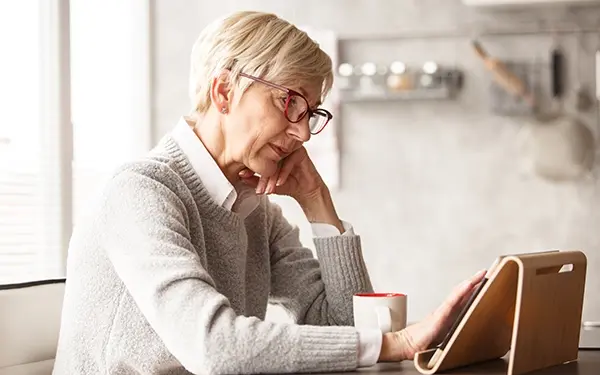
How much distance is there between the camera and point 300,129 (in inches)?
66.8

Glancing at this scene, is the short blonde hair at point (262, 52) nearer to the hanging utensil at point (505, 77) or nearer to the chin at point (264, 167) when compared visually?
the chin at point (264, 167)

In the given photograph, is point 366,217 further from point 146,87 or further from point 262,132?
point 262,132

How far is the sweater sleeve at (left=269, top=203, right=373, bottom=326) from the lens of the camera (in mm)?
1896

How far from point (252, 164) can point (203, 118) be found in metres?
0.13

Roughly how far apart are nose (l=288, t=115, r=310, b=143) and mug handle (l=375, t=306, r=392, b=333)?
1.17 ft

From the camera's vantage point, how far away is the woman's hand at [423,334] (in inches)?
52.7

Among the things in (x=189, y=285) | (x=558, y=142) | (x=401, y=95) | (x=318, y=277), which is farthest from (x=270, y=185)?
(x=558, y=142)

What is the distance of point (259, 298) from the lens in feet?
6.18

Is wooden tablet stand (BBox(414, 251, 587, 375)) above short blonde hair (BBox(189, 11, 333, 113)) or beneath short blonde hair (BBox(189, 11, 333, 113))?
beneath

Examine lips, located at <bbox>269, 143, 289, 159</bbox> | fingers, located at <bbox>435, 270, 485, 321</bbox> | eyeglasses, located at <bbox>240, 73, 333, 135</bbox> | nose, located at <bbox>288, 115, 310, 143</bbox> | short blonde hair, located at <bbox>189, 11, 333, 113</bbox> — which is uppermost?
short blonde hair, located at <bbox>189, 11, 333, 113</bbox>

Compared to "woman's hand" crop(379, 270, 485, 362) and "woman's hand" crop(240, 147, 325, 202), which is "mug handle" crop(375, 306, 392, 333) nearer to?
"woman's hand" crop(379, 270, 485, 362)

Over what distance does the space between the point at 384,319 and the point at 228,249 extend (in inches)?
14.4

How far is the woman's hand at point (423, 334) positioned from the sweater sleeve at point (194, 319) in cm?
6

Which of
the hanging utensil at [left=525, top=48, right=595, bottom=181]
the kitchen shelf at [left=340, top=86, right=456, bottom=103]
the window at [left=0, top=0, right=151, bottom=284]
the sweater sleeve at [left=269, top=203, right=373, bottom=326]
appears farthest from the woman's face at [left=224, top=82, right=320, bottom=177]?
the hanging utensil at [left=525, top=48, right=595, bottom=181]
